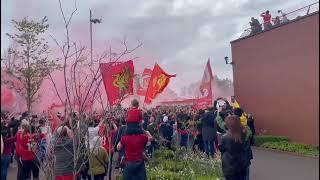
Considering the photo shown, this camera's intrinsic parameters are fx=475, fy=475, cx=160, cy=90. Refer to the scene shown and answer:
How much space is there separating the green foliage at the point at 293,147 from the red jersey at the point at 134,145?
23.7 ft

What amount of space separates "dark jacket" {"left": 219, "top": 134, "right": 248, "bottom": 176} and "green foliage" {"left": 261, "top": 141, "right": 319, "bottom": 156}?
23.9 feet

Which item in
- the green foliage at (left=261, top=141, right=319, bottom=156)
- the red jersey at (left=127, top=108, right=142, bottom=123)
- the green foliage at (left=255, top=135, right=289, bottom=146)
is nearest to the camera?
the red jersey at (left=127, top=108, right=142, bottom=123)

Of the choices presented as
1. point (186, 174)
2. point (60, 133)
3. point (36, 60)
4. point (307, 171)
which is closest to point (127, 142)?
point (60, 133)

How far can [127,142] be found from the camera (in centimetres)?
745

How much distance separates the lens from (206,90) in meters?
16.2

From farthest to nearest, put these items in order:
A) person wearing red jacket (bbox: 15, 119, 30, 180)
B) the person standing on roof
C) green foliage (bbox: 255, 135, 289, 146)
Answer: the person standing on roof
green foliage (bbox: 255, 135, 289, 146)
person wearing red jacket (bbox: 15, 119, 30, 180)

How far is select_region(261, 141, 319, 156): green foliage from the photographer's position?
46.1ft

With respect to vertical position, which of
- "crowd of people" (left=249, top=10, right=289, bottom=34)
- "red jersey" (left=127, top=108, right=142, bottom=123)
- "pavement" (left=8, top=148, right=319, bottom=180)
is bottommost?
"pavement" (left=8, top=148, right=319, bottom=180)

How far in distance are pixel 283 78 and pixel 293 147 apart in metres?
9.99

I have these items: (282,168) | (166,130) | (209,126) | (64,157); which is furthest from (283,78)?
(166,130)

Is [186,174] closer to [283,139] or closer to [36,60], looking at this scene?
[283,139]

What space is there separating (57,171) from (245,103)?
14598 millimetres

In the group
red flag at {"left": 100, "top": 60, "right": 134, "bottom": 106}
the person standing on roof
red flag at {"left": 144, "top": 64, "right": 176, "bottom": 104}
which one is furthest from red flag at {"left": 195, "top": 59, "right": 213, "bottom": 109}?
red flag at {"left": 100, "top": 60, "right": 134, "bottom": 106}

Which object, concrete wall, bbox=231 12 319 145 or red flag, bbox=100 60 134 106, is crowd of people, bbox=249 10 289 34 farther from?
red flag, bbox=100 60 134 106
